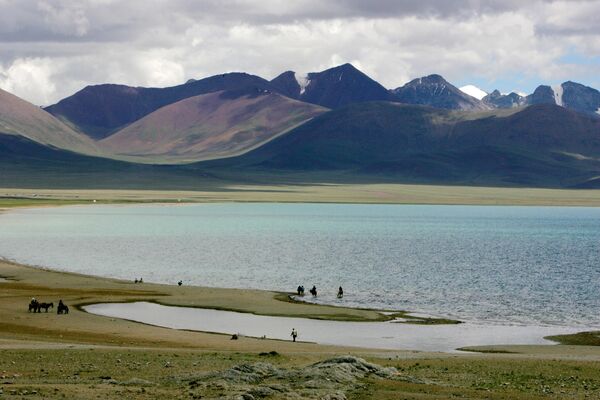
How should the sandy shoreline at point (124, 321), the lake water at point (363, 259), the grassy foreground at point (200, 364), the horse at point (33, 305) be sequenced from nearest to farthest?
the grassy foreground at point (200, 364), the sandy shoreline at point (124, 321), the horse at point (33, 305), the lake water at point (363, 259)

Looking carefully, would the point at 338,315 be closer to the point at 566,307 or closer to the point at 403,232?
the point at 566,307

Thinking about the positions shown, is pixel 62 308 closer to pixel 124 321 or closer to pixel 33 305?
pixel 33 305

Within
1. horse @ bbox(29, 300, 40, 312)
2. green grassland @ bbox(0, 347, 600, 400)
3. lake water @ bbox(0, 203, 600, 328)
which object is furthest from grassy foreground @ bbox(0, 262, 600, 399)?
lake water @ bbox(0, 203, 600, 328)

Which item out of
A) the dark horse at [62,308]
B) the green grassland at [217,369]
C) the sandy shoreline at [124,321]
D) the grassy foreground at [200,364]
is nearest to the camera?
the green grassland at [217,369]

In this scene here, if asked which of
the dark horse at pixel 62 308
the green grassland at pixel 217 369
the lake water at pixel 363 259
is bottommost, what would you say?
the green grassland at pixel 217 369

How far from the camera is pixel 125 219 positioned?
612 ft

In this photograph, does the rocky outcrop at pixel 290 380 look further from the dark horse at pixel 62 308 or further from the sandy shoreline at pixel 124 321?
the dark horse at pixel 62 308

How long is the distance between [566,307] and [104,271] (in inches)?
1685

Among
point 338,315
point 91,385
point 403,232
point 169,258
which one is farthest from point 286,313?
point 403,232

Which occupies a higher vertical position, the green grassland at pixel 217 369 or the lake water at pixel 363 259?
the lake water at pixel 363 259

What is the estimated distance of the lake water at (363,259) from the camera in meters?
Answer: 71.7

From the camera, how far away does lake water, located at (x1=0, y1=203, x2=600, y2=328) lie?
71688 mm

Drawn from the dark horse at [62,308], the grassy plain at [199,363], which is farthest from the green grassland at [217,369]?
the dark horse at [62,308]

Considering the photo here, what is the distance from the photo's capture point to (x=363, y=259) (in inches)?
4235
